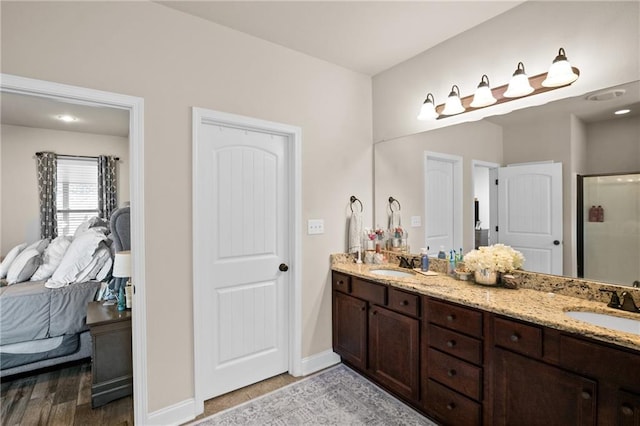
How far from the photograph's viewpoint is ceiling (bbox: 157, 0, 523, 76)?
201cm

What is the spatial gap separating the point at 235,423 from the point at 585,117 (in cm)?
285

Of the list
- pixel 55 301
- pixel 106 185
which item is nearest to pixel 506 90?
pixel 55 301

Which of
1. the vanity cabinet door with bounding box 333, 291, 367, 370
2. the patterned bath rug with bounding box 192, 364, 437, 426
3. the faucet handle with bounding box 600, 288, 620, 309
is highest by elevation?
the faucet handle with bounding box 600, 288, 620, 309

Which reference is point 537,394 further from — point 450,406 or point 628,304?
point 628,304

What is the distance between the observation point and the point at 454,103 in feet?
7.62

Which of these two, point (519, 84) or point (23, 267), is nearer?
point (519, 84)

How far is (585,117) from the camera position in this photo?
5.86 feet

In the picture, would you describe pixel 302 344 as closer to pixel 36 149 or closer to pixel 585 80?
pixel 585 80

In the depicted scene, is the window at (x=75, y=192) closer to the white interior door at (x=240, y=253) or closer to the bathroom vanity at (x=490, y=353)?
the white interior door at (x=240, y=253)

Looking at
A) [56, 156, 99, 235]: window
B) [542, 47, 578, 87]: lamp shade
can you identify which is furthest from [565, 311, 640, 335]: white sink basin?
[56, 156, 99, 235]: window

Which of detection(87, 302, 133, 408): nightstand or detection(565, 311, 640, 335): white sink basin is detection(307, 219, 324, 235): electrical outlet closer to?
detection(87, 302, 133, 408): nightstand

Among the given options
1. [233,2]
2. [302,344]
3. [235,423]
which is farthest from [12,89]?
[302,344]

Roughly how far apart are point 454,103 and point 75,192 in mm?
5213

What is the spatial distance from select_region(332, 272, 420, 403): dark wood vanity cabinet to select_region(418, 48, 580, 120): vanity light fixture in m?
1.41
